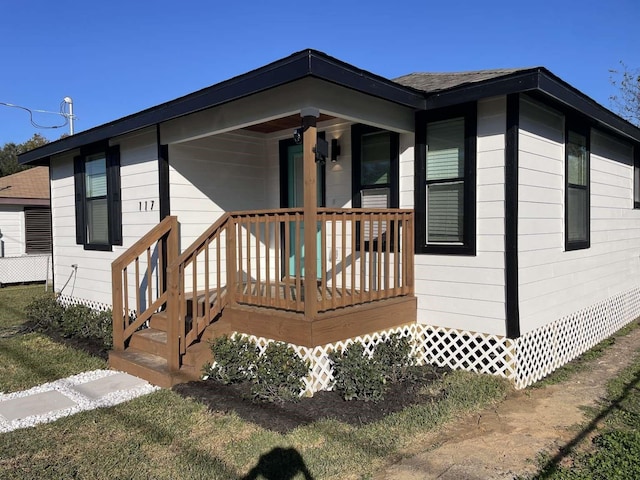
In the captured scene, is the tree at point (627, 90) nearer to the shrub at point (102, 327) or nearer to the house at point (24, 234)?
the shrub at point (102, 327)

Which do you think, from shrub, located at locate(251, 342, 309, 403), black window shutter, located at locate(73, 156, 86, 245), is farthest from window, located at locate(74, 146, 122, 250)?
shrub, located at locate(251, 342, 309, 403)

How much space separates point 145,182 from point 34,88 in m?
20.3

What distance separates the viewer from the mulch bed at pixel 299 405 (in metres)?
3.80

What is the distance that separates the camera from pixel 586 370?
5344 mm

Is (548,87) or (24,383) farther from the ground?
(548,87)

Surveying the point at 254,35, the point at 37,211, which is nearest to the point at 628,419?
the point at 254,35

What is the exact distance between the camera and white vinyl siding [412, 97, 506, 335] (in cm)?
466

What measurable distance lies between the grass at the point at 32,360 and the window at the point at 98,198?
65.1 inches

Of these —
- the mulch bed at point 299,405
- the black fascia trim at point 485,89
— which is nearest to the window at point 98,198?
the mulch bed at point 299,405

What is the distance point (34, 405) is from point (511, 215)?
470 cm

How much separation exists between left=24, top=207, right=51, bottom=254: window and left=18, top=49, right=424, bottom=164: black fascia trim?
1020 cm

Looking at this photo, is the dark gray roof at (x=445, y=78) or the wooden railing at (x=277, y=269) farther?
the dark gray roof at (x=445, y=78)

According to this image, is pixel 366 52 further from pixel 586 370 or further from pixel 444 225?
pixel 586 370

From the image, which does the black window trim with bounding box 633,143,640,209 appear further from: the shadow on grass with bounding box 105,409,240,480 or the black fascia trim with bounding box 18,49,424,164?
the shadow on grass with bounding box 105,409,240,480
